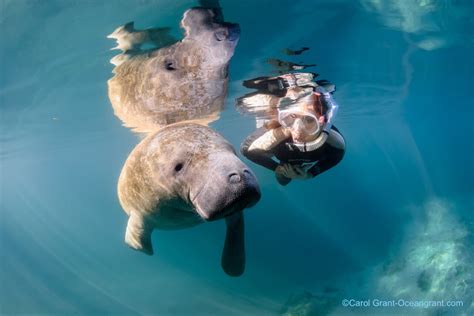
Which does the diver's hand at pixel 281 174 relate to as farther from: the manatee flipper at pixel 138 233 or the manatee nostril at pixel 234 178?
the manatee nostril at pixel 234 178

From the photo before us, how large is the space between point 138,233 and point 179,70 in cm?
348

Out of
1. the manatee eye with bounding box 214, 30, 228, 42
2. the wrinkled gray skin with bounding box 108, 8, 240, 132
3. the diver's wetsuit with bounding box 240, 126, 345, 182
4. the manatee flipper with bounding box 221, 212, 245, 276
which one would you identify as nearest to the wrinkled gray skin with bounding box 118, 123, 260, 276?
the manatee flipper with bounding box 221, 212, 245, 276

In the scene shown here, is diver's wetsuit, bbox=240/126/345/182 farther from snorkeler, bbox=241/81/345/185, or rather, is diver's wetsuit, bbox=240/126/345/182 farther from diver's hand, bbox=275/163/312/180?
diver's hand, bbox=275/163/312/180

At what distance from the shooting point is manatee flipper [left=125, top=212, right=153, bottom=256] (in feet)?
18.6

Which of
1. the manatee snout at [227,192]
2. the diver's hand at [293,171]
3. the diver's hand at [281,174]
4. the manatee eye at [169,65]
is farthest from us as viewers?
the manatee eye at [169,65]

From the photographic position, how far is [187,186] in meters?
3.69

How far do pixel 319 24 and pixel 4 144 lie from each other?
21.0m

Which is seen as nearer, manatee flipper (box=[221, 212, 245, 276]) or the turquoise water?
manatee flipper (box=[221, 212, 245, 276])

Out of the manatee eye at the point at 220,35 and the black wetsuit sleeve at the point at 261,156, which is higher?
the manatee eye at the point at 220,35

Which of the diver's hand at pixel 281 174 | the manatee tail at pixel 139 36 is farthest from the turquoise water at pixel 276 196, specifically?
the diver's hand at pixel 281 174

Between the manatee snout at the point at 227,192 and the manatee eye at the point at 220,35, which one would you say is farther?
the manatee eye at the point at 220,35

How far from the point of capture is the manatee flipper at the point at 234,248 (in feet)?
15.7

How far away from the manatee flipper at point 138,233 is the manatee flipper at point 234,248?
1.55m

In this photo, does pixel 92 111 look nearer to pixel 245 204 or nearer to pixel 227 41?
pixel 227 41
